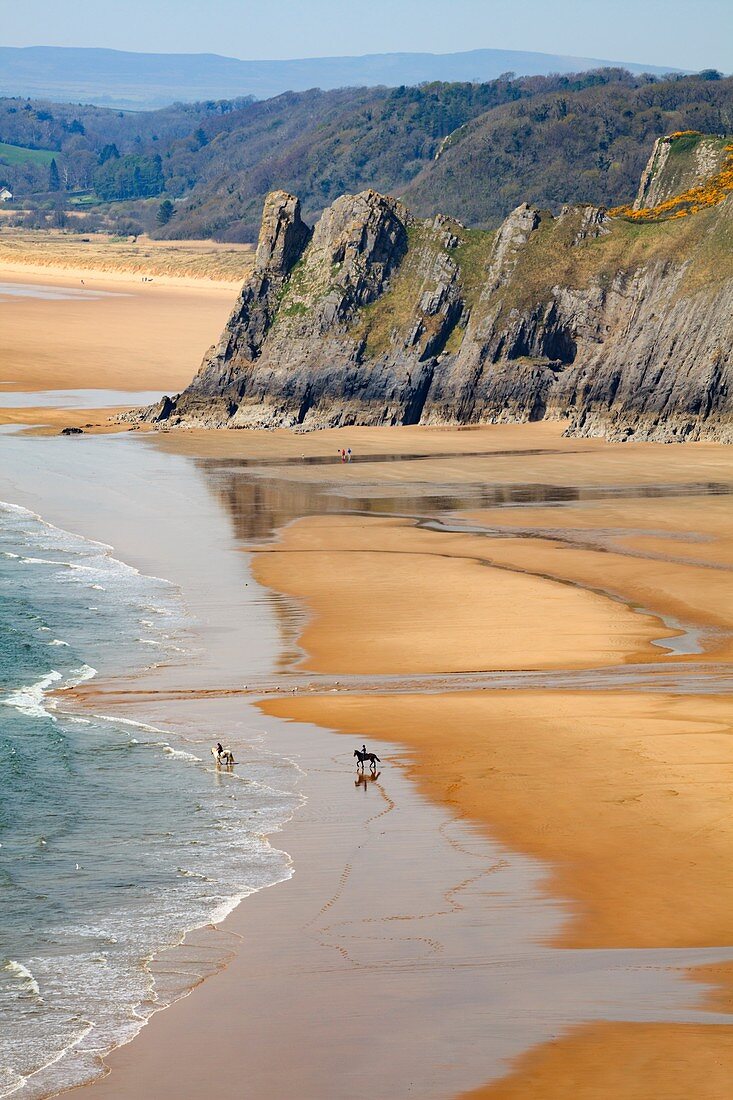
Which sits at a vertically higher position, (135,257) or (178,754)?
(135,257)

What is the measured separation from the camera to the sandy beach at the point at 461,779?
12539mm

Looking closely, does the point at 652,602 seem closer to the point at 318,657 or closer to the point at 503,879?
the point at 318,657

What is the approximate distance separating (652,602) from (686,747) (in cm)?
1159

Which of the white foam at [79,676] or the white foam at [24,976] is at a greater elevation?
the white foam at [24,976]

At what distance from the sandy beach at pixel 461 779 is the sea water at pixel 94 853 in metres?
0.53

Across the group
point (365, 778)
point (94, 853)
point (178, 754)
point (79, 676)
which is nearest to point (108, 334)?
point (79, 676)

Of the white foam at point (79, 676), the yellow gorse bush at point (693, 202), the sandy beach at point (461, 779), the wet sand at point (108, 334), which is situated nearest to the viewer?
the sandy beach at point (461, 779)

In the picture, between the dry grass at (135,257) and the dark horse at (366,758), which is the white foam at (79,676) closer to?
the dark horse at (366,758)

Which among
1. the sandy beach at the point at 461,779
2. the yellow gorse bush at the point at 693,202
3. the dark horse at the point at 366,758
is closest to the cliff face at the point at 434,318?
the yellow gorse bush at the point at 693,202

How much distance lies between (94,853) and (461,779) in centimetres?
519

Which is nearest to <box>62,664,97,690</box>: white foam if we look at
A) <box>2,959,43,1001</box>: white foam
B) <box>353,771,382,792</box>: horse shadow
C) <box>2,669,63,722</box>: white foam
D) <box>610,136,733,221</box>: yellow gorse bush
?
<box>2,669,63,722</box>: white foam

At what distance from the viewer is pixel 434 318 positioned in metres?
71.4

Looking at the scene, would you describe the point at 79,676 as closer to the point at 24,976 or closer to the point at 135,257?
the point at 24,976

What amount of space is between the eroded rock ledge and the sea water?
41327mm
